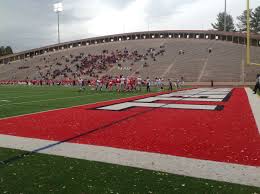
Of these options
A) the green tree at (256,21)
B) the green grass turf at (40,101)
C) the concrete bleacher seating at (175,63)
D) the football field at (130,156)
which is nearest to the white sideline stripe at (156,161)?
the football field at (130,156)

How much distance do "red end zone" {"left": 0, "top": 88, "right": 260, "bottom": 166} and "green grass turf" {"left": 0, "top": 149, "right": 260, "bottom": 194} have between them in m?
1.30

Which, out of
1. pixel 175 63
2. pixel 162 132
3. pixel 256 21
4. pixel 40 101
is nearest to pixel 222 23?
pixel 256 21

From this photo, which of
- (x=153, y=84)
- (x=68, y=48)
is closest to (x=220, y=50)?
(x=153, y=84)

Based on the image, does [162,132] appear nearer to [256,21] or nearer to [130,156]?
[130,156]

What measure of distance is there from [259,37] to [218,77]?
67.2 feet

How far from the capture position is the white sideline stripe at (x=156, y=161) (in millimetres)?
4473

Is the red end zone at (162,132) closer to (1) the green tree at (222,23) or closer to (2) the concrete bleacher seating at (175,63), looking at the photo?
(2) the concrete bleacher seating at (175,63)

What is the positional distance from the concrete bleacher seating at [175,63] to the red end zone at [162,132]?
38969mm

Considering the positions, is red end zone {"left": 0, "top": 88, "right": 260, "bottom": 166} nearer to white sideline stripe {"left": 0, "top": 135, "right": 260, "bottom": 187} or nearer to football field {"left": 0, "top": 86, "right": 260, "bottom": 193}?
football field {"left": 0, "top": 86, "right": 260, "bottom": 193}

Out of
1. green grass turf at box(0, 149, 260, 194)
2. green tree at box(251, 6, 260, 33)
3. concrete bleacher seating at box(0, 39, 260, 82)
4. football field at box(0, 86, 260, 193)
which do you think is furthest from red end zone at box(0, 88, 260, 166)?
green tree at box(251, 6, 260, 33)

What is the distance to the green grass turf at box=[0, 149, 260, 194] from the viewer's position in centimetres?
397

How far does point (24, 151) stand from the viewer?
598cm

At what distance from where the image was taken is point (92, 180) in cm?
433

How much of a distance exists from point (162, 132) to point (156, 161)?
2.65m
